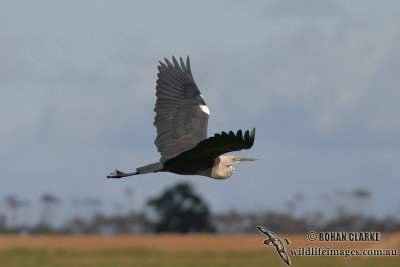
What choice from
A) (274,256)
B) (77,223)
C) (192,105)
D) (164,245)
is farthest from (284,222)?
(192,105)

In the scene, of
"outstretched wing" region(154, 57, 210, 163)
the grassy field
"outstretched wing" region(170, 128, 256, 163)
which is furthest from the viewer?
the grassy field

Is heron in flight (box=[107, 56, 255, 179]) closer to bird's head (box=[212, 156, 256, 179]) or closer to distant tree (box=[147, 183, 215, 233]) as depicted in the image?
bird's head (box=[212, 156, 256, 179])

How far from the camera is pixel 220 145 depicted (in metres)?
13.3

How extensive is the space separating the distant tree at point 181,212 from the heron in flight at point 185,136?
48948 millimetres

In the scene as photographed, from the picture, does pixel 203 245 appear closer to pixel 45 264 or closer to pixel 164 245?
pixel 164 245

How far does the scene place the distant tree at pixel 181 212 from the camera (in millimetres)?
65125

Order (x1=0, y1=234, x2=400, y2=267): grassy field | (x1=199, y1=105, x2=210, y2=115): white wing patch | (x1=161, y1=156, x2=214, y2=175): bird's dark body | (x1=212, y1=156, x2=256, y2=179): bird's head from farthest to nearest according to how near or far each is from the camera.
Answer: (x1=0, y1=234, x2=400, y2=267): grassy field → (x1=199, y1=105, x2=210, y2=115): white wing patch → (x1=212, y1=156, x2=256, y2=179): bird's head → (x1=161, y1=156, x2=214, y2=175): bird's dark body

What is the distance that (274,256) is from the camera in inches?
1490

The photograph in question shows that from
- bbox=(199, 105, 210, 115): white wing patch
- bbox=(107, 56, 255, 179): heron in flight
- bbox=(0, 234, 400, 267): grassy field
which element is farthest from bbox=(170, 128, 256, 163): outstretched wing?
bbox=(0, 234, 400, 267): grassy field

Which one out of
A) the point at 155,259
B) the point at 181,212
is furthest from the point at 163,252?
the point at 181,212

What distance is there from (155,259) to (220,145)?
2592 centimetres

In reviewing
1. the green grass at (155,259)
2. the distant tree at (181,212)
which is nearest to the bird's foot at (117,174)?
the green grass at (155,259)

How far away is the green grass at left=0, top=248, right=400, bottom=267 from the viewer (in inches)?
1393

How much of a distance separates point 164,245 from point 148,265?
804cm
